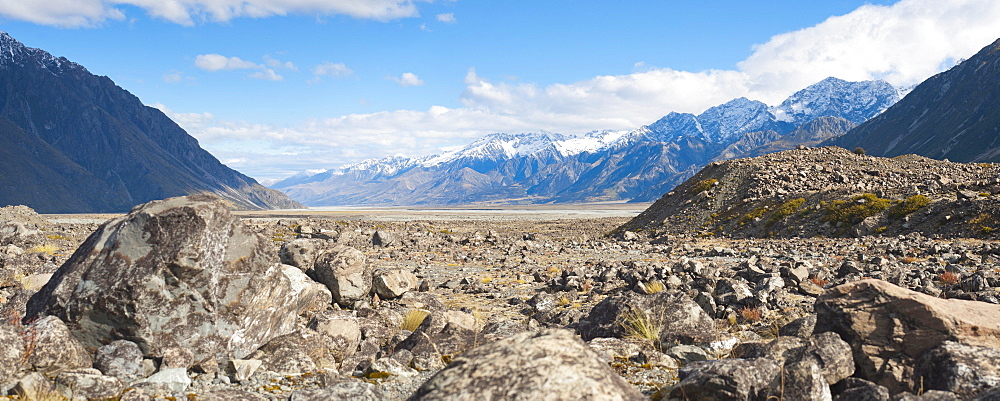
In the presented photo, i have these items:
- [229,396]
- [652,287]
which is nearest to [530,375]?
[229,396]

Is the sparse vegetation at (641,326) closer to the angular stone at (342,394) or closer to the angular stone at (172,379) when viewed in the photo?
the angular stone at (342,394)

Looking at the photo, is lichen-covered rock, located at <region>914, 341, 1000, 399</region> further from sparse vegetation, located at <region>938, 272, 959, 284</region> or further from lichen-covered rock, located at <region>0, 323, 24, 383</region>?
lichen-covered rock, located at <region>0, 323, 24, 383</region>

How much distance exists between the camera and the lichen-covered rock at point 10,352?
6156 mm

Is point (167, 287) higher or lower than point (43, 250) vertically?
higher

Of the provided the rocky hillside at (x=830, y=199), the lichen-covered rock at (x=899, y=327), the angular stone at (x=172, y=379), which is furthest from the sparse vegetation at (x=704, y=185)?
the angular stone at (x=172, y=379)

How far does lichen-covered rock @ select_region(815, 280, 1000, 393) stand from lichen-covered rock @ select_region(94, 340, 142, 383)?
9.13m

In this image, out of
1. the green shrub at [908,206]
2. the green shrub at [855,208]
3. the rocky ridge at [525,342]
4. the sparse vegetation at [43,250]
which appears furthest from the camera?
the green shrub at [855,208]

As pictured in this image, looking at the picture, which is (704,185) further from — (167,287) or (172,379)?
(172,379)

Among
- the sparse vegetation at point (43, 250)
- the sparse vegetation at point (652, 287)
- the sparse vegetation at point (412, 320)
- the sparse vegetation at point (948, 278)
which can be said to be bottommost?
the sparse vegetation at point (412, 320)

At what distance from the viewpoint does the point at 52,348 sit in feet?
21.9

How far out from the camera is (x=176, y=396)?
20.4ft

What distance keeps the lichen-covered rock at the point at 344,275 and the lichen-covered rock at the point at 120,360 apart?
5174 mm

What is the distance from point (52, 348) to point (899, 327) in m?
10.3

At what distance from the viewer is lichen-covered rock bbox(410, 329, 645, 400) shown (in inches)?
154
